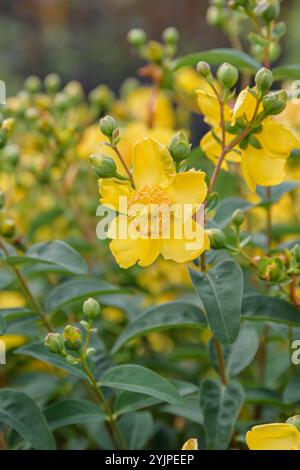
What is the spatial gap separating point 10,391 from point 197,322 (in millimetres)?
209

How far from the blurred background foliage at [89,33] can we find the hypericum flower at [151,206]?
423 centimetres

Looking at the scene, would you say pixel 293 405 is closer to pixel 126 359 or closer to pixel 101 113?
pixel 126 359

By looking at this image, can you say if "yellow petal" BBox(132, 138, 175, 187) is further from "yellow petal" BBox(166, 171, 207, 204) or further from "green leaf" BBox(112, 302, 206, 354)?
"green leaf" BBox(112, 302, 206, 354)

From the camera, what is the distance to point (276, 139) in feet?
2.35

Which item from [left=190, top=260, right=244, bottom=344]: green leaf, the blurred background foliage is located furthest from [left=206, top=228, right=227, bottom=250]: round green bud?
the blurred background foliage

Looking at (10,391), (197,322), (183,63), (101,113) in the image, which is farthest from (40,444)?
(101,113)

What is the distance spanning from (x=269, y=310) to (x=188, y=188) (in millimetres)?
170

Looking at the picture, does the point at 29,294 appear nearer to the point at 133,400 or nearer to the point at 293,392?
the point at 133,400

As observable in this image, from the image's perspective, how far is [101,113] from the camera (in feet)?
4.26

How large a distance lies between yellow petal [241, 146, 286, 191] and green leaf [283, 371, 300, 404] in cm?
22

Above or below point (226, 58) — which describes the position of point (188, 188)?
below

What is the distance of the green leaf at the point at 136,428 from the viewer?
2.74 ft

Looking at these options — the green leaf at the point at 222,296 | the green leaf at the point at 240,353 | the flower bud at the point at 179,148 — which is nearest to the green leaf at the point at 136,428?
the green leaf at the point at 240,353

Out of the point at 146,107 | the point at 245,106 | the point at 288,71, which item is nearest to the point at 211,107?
the point at 245,106
